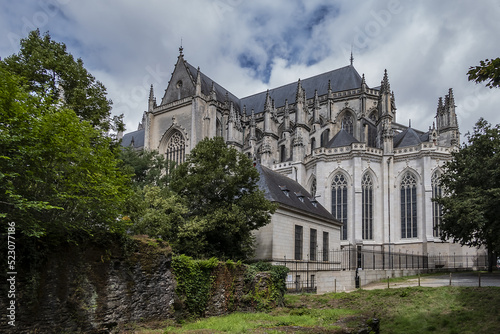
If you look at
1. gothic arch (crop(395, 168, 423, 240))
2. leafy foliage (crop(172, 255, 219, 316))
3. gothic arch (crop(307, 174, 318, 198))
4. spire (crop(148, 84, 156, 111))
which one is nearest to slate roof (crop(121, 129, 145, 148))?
spire (crop(148, 84, 156, 111))

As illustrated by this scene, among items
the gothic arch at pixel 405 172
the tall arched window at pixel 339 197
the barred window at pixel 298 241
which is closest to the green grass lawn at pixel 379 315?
the barred window at pixel 298 241

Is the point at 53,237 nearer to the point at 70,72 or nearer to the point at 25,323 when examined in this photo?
the point at 25,323

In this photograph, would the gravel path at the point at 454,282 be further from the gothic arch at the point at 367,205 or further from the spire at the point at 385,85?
the spire at the point at 385,85

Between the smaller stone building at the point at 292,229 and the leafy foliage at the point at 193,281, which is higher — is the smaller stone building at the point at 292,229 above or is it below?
above

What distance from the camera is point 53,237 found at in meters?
10.4

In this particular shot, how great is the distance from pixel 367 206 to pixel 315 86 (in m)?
25.8

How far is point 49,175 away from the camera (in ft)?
33.9

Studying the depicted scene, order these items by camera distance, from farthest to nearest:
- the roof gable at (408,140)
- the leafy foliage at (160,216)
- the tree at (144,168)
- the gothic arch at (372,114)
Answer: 1. the gothic arch at (372,114)
2. the roof gable at (408,140)
3. the tree at (144,168)
4. the leafy foliage at (160,216)

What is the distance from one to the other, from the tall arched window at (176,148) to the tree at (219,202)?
32256 millimetres

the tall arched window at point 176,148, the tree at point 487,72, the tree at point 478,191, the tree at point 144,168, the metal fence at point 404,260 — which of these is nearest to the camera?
the tree at point 487,72

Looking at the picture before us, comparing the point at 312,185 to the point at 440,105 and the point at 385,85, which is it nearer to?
the point at 385,85

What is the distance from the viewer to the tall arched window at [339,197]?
4141 centimetres

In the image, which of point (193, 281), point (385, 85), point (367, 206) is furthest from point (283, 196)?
point (385, 85)

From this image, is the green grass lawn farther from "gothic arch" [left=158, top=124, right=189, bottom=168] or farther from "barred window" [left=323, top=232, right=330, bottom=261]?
"gothic arch" [left=158, top=124, right=189, bottom=168]
